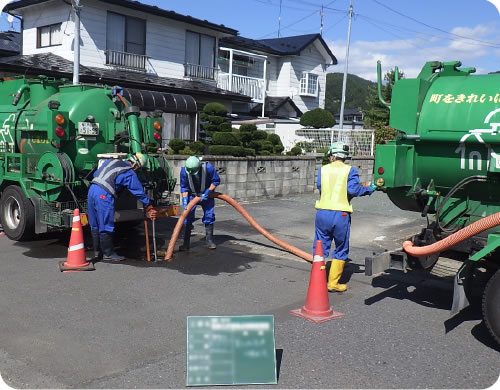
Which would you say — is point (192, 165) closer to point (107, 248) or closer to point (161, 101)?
point (107, 248)

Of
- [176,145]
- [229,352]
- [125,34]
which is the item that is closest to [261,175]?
[176,145]

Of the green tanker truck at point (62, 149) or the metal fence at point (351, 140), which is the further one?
the metal fence at point (351, 140)

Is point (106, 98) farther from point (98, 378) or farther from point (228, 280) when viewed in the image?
point (98, 378)

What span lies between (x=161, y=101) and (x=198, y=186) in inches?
417

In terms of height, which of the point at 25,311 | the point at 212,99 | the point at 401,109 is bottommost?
the point at 25,311

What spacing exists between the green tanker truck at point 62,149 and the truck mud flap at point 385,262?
13.3 ft

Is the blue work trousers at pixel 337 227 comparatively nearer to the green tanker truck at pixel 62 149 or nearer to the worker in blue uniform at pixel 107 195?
the worker in blue uniform at pixel 107 195

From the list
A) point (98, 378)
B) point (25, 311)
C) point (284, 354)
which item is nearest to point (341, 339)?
point (284, 354)

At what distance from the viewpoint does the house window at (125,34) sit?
19812 mm

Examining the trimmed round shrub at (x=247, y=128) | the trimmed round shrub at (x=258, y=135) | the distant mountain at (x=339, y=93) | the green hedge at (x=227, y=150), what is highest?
the distant mountain at (x=339, y=93)

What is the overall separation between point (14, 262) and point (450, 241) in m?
5.74

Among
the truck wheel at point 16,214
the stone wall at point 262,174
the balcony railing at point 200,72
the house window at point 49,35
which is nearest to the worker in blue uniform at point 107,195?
the truck wheel at point 16,214

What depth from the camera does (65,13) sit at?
62.9 feet

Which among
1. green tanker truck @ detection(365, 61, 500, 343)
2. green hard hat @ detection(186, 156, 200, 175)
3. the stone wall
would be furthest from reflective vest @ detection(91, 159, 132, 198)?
the stone wall
